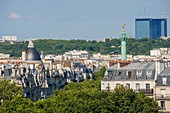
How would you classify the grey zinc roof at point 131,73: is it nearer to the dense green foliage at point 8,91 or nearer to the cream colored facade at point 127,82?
the cream colored facade at point 127,82

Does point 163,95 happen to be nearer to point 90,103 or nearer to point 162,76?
point 162,76

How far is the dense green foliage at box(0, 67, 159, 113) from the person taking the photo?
81.3 m

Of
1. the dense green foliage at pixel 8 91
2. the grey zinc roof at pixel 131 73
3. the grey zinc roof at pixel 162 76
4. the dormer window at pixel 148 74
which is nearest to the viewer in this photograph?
the grey zinc roof at pixel 162 76

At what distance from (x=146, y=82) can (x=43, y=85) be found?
2208 centimetres

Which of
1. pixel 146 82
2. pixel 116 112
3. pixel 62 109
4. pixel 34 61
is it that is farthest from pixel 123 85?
pixel 34 61

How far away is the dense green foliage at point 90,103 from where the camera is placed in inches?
3201

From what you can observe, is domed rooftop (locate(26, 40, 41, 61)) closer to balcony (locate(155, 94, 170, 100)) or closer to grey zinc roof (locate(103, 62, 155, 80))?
grey zinc roof (locate(103, 62, 155, 80))

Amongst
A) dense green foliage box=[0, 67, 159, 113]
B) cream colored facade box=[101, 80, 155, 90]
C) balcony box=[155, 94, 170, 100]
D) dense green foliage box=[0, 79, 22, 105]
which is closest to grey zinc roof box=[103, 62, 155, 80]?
cream colored facade box=[101, 80, 155, 90]

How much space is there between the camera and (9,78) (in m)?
107

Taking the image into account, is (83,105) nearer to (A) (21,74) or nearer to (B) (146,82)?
(B) (146,82)

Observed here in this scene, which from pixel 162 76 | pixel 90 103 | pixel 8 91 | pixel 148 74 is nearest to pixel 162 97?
pixel 162 76

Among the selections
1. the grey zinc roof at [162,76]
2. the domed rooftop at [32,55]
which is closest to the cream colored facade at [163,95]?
the grey zinc roof at [162,76]

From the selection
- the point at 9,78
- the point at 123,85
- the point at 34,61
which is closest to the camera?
the point at 123,85

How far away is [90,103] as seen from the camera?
84.9 meters
